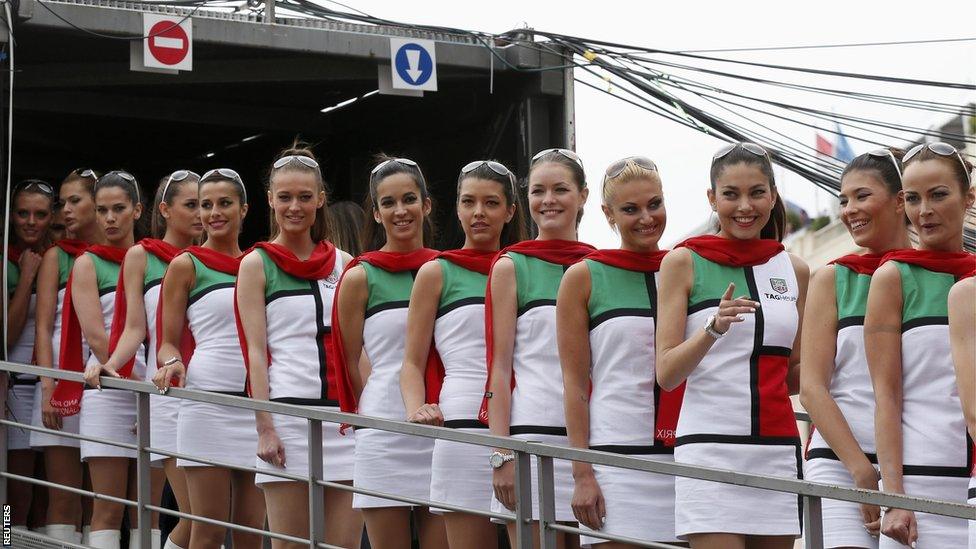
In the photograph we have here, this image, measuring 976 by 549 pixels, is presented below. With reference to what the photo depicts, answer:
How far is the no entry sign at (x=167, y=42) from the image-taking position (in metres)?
6.43

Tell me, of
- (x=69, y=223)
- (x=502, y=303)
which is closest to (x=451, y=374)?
(x=502, y=303)

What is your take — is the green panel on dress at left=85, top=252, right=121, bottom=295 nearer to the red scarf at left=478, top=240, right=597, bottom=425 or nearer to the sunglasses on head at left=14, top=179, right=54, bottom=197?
the sunglasses on head at left=14, top=179, right=54, bottom=197

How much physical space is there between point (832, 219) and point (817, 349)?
35.3 metres

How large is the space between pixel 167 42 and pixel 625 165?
318cm

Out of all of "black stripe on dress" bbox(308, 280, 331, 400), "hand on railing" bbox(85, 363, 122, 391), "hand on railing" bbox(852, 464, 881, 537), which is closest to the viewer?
"hand on railing" bbox(852, 464, 881, 537)

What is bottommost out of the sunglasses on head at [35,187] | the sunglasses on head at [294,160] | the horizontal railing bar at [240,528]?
the horizontal railing bar at [240,528]

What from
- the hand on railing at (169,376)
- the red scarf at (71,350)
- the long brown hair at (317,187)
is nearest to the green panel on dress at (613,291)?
the long brown hair at (317,187)

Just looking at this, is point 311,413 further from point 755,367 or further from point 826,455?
point 826,455

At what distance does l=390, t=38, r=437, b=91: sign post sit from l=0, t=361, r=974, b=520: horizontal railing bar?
2.32m

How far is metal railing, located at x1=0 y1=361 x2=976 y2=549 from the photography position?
292cm

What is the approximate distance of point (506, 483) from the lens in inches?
156

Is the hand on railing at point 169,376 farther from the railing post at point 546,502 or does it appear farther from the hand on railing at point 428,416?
the railing post at point 546,502

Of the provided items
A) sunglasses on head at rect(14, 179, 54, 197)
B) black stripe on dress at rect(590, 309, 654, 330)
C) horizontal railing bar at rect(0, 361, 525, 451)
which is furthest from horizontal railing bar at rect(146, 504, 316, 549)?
sunglasses on head at rect(14, 179, 54, 197)

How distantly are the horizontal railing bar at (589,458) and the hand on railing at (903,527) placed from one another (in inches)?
18.9
